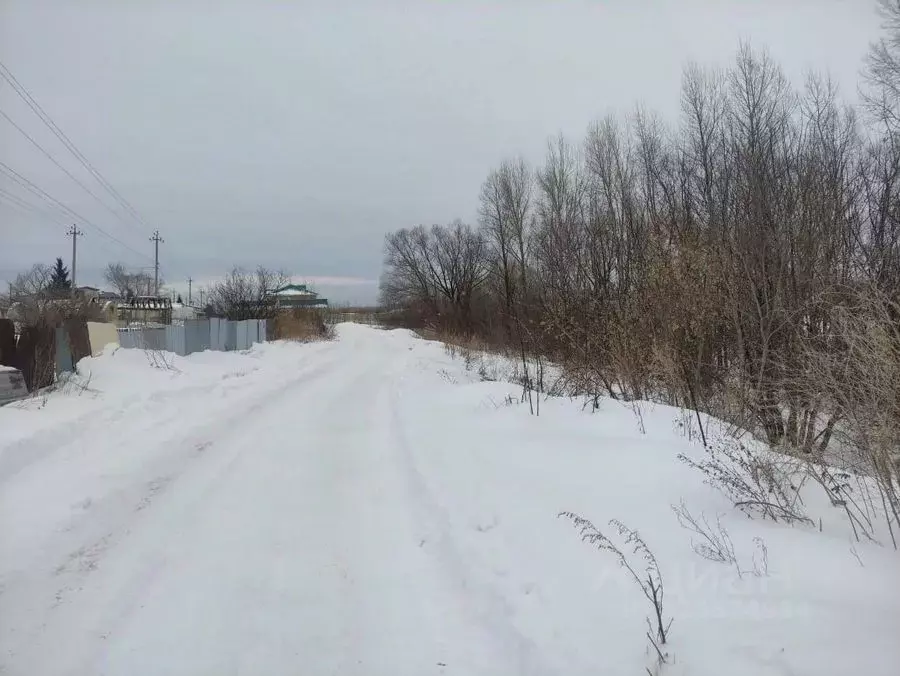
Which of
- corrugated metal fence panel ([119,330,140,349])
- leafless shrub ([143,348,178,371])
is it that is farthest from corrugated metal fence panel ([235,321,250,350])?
leafless shrub ([143,348,178,371])

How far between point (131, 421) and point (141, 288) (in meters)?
98.5

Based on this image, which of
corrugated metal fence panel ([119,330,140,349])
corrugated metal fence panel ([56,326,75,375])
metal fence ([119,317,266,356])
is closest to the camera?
corrugated metal fence panel ([56,326,75,375])

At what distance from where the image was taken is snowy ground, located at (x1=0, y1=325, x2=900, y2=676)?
2764 mm

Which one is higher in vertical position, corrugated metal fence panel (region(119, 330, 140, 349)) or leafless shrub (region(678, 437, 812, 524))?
corrugated metal fence panel (region(119, 330, 140, 349))

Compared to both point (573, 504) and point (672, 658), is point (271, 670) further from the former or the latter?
point (573, 504)

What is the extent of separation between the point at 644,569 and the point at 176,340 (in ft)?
63.5

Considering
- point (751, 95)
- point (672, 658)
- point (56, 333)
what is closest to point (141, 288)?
point (56, 333)

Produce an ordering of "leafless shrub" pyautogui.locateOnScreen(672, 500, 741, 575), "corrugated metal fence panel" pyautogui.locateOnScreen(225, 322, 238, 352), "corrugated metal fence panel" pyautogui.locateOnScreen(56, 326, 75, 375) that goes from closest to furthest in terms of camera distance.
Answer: "leafless shrub" pyautogui.locateOnScreen(672, 500, 741, 575) < "corrugated metal fence panel" pyautogui.locateOnScreen(56, 326, 75, 375) < "corrugated metal fence panel" pyautogui.locateOnScreen(225, 322, 238, 352)

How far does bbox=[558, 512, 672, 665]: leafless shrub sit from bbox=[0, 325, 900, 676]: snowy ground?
2.4 inches

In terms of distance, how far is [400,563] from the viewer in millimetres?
4012

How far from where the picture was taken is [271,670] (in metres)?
2.80

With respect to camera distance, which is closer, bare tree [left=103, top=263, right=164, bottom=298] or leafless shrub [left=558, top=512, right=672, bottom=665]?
leafless shrub [left=558, top=512, right=672, bottom=665]

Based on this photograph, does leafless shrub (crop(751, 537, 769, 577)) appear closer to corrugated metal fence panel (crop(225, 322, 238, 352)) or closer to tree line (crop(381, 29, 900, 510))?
tree line (crop(381, 29, 900, 510))

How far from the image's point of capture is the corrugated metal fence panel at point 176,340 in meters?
18.8
